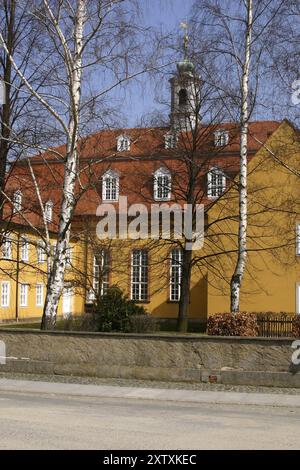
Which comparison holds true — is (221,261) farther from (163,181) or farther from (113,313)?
(113,313)

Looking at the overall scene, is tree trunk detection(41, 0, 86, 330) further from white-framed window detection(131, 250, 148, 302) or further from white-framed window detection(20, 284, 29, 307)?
white-framed window detection(20, 284, 29, 307)

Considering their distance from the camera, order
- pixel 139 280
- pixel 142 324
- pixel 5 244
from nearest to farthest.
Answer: pixel 142 324 → pixel 5 244 → pixel 139 280

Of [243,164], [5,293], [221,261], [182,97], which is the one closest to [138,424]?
[243,164]

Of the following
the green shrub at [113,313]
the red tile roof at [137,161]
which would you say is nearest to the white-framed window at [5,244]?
the red tile roof at [137,161]

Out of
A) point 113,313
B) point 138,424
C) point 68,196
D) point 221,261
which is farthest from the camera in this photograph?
point 221,261

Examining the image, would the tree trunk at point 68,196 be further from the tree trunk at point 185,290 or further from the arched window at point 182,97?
the tree trunk at point 185,290

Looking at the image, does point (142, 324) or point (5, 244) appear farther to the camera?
point (5, 244)

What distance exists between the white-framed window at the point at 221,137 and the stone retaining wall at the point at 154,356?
1498 centimetres

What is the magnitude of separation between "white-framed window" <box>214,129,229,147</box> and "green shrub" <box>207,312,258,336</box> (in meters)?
12.6

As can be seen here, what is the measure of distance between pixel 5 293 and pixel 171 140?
16624mm

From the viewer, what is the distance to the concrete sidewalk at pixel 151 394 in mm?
13094

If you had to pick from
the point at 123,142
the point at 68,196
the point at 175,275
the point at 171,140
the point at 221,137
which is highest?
the point at 221,137

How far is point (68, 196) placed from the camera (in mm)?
17219
